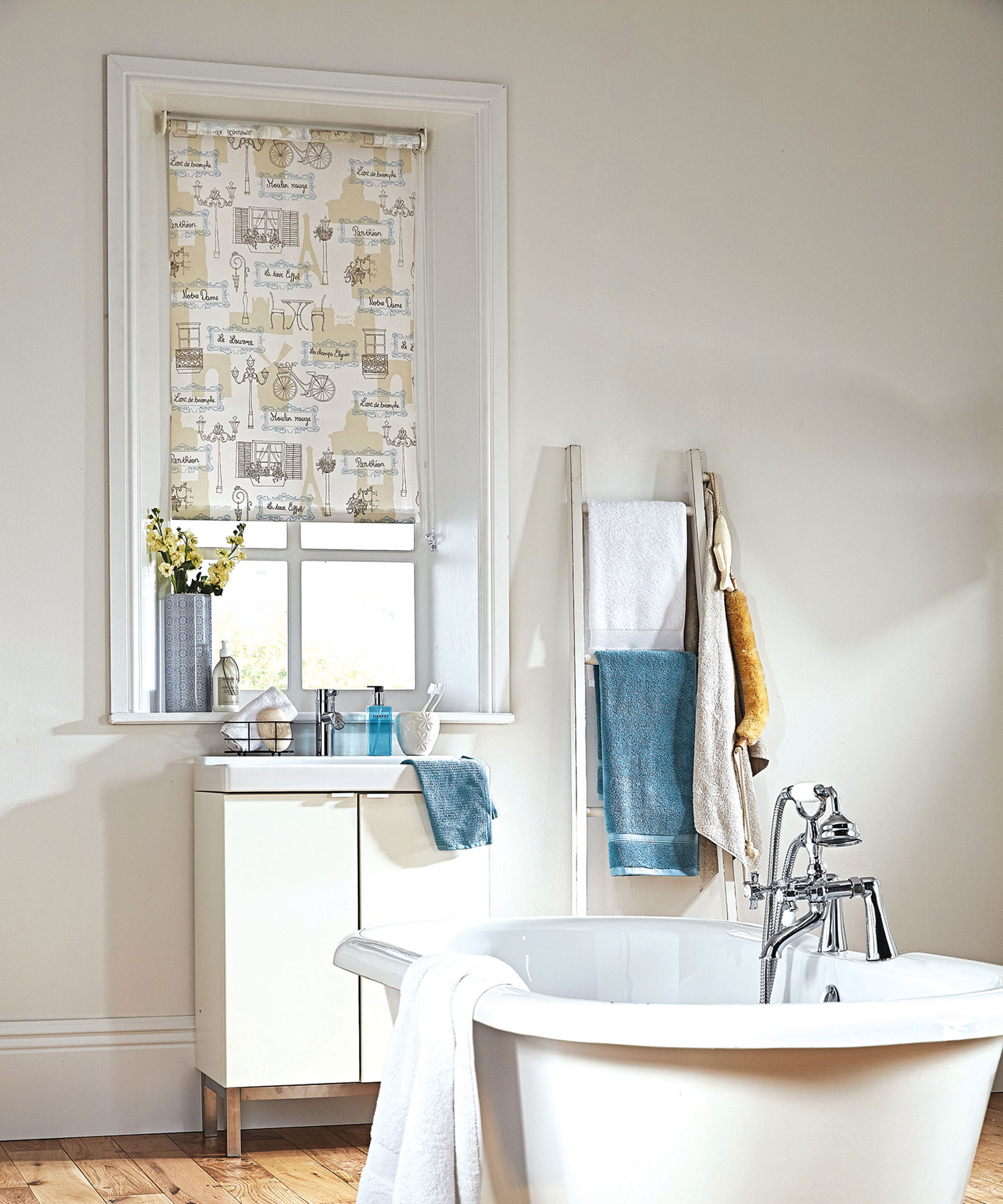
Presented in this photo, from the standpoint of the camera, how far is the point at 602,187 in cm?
345

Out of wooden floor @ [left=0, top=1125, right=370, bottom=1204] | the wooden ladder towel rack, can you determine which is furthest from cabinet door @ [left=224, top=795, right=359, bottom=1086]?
the wooden ladder towel rack

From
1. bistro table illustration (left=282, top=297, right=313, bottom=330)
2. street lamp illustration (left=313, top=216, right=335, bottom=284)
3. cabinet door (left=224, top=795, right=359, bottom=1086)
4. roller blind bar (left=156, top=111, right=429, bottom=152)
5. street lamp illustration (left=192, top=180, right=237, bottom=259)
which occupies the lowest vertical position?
cabinet door (left=224, top=795, right=359, bottom=1086)

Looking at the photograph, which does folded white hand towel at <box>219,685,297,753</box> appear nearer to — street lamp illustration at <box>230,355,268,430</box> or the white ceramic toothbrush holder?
the white ceramic toothbrush holder

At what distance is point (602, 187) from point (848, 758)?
165 cm

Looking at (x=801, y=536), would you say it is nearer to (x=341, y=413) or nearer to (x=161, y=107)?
(x=341, y=413)

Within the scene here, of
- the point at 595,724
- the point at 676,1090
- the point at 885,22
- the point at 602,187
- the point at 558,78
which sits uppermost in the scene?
the point at 885,22

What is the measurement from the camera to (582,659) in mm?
3244

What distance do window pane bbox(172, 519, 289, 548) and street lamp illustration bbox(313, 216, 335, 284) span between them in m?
0.70

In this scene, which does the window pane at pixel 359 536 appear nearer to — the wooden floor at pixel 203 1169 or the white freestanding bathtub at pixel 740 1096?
the wooden floor at pixel 203 1169

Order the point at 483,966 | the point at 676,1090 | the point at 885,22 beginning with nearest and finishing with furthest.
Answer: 1. the point at 676,1090
2. the point at 483,966
3. the point at 885,22

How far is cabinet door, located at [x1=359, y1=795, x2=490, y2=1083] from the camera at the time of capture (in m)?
2.90

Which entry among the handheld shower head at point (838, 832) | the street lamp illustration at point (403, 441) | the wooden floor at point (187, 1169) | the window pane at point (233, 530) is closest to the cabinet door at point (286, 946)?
the wooden floor at point (187, 1169)

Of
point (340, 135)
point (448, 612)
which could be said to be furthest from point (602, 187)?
point (448, 612)

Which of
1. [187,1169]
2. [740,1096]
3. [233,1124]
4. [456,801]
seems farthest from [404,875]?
[740,1096]
